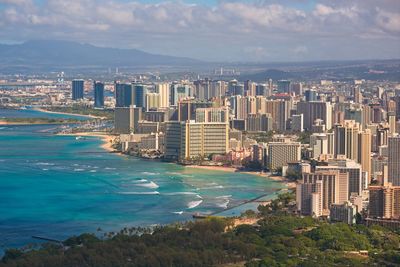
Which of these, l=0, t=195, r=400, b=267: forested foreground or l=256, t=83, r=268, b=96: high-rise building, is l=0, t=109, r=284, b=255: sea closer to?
l=0, t=195, r=400, b=267: forested foreground

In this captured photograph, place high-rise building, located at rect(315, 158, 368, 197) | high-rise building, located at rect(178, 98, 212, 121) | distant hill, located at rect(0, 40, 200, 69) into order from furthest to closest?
1. distant hill, located at rect(0, 40, 200, 69)
2. high-rise building, located at rect(178, 98, 212, 121)
3. high-rise building, located at rect(315, 158, 368, 197)

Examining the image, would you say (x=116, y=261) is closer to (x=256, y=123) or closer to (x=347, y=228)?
(x=347, y=228)

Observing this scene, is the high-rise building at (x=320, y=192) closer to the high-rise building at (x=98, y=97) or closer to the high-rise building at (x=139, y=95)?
the high-rise building at (x=139, y=95)

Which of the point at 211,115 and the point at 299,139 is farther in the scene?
the point at 299,139

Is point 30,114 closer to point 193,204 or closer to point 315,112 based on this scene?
point 315,112

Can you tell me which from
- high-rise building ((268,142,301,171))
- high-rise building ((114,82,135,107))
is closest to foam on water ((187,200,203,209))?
high-rise building ((268,142,301,171))

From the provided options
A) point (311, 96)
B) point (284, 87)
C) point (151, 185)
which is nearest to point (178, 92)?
point (311, 96)
